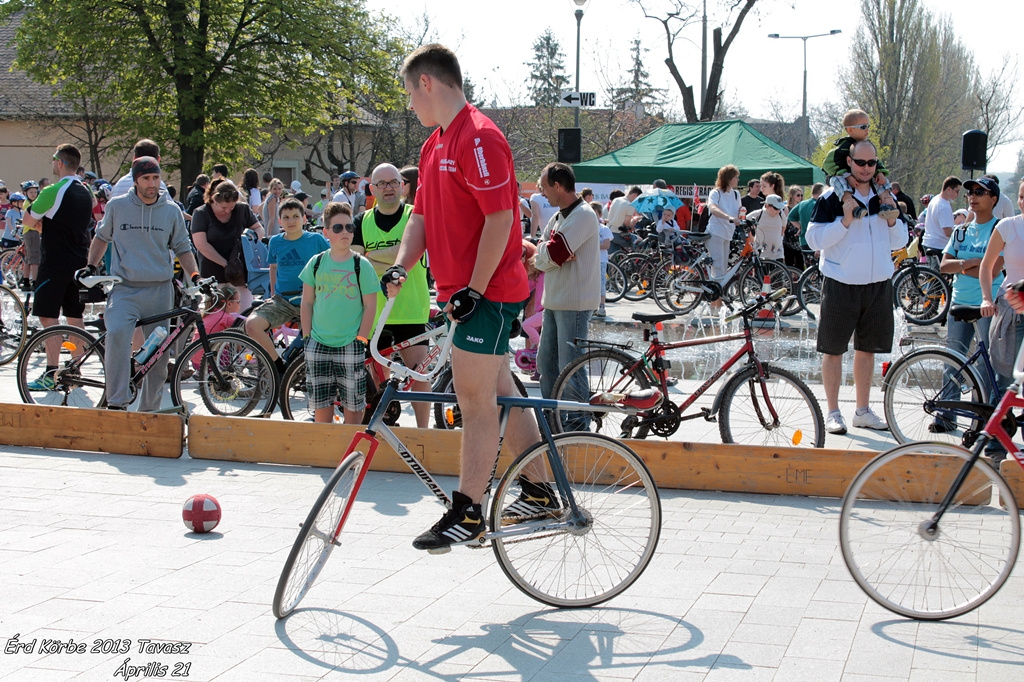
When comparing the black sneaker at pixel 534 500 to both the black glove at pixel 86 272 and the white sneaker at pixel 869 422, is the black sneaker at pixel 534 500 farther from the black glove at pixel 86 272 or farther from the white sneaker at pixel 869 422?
the black glove at pixel 86 272

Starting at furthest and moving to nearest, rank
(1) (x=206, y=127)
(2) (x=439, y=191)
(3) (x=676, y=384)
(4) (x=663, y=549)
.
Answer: (1) (x=206, y=127), (3) (x=676, y=384), (4) (x=663, y=549), (2) (x=439, y=191)

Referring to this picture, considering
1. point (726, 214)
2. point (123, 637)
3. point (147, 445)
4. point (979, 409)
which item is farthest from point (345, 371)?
point (726, 214)

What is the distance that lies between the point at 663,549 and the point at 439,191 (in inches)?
83.9

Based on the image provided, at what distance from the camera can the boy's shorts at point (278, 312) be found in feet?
29.1

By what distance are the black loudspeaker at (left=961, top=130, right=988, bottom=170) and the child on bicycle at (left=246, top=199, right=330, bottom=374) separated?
12212 millimetres

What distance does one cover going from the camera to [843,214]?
25.7 ft

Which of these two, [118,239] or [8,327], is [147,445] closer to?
[118,239]

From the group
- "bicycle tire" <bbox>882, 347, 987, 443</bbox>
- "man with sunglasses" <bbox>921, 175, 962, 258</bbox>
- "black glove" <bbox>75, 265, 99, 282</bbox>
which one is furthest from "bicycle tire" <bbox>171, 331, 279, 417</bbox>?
"man with sunglasses" <bbox>921, 175, 962, 258</bbox>

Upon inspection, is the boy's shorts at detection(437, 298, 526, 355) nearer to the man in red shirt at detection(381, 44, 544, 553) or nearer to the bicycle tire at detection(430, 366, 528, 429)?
the man in red shirt at detection(381, 44, 544, 553)

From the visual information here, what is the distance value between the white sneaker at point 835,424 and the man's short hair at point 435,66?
457 centimetres

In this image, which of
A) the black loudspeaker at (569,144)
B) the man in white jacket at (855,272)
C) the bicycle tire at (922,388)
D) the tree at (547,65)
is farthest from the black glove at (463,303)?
the tree at (547,65)

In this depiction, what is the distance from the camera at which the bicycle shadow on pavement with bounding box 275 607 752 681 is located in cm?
392

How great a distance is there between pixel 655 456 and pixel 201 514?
267 centimetres

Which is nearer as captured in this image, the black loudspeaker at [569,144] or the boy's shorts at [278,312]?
the boy's shorts at [278,312]
